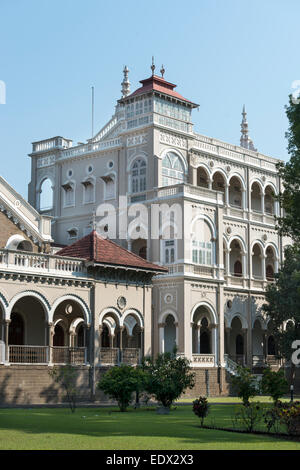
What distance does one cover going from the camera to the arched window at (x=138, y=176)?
1844 inches

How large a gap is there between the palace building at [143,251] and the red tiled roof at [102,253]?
8cm

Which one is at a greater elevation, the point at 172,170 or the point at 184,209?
the point at 172,170

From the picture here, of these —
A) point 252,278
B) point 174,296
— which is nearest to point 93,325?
point 174,296

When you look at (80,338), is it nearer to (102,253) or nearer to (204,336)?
(102,253)

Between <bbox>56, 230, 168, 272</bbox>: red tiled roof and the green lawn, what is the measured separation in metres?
12.0

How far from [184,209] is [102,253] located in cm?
875

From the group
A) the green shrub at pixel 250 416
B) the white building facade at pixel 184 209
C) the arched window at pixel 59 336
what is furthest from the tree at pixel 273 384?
the white building facade at pixel 184 209

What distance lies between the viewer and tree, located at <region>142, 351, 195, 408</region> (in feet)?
86.4

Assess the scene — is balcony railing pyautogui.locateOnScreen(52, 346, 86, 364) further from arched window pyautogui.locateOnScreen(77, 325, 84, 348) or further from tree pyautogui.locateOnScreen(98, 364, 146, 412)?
arched window pyautogui.locateOnScreen(77, 325, 84, 348)

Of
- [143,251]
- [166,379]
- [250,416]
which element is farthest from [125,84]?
[250,416]

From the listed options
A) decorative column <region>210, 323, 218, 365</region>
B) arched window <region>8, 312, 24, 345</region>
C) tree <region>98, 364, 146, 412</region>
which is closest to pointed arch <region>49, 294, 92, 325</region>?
arched window <region>8, 312, 24, 345</region>

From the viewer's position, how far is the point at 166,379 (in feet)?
87.6

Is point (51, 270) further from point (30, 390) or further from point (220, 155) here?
point (220, 155)
